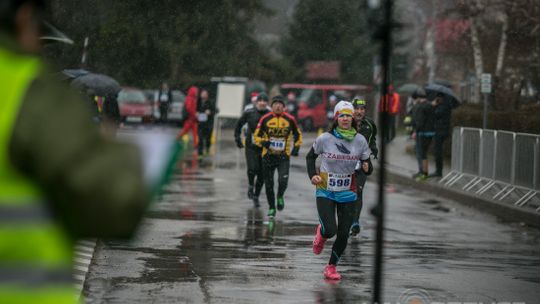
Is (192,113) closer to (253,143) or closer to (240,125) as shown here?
(240,125)

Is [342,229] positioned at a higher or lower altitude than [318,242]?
higher

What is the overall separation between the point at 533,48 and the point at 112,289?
32.6 metres

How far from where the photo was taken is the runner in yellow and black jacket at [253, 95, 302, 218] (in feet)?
53.0

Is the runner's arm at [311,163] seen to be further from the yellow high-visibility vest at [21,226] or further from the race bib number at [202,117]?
the race bib number at [202,117]

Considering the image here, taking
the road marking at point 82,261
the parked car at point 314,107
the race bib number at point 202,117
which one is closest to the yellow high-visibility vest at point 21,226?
the road marking at point 82,261

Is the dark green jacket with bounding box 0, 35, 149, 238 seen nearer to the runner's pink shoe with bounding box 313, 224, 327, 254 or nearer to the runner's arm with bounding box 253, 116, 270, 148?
the runner's pink shoe with bounding box 313, 224, 327, 254

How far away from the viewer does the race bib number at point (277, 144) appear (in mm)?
16328

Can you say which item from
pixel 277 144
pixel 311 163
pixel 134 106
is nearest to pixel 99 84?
pixel 277 144

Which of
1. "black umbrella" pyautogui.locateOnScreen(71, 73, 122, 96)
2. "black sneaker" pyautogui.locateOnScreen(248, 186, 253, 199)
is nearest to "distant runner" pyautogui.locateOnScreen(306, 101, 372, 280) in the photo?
"black sneaker" pyautogui.locateOnScreen(248, 186, 253, 199)

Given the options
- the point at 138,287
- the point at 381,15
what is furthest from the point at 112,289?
the point at 381,15

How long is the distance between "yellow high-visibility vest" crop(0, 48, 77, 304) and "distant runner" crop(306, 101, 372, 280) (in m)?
8.57

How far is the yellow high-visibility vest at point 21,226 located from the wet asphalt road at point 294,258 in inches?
145

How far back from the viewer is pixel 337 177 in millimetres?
11109

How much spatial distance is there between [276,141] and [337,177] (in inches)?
208
